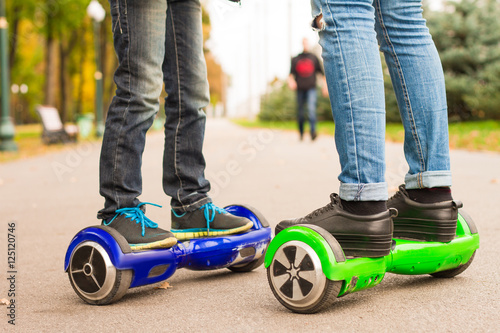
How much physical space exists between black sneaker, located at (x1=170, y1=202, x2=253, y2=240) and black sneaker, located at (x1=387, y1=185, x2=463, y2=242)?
0.71 m

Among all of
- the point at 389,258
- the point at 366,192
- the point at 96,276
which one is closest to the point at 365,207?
the point at 366,192

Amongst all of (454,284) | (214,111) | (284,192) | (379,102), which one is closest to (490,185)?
(284,192)

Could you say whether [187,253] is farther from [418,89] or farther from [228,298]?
[418,89]

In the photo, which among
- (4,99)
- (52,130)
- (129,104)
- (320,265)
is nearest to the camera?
(320,265)

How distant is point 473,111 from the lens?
61.5 feet

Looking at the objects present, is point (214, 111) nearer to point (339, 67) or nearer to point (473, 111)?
point (473, 111)

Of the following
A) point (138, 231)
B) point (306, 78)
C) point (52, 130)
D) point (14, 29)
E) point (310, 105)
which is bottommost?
point (52, 130)

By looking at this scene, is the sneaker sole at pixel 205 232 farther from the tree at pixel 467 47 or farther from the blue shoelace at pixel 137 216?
the tree at pixel 467 47

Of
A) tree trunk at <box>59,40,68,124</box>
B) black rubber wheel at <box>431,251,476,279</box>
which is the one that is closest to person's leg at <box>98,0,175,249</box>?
black rubber wheel at <box>431,251,476,279</box>

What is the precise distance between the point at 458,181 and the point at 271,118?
37877mm

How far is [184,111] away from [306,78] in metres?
11.8

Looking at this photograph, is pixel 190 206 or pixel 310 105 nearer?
pixel 190 206

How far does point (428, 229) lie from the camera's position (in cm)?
234

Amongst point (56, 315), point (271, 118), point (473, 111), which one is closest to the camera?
point (56, 315)
